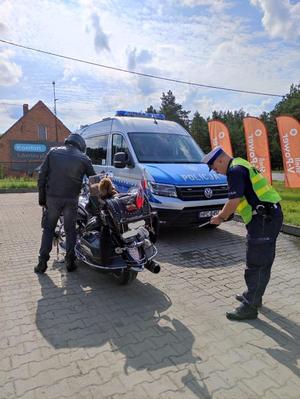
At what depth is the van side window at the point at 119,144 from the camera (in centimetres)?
812

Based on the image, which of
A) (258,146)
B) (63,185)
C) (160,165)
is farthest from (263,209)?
(258,146)

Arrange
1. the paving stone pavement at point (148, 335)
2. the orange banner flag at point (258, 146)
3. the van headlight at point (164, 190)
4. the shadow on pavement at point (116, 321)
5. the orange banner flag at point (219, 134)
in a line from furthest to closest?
the orange banner flag at point (219, 134) → the orange banner flag at point (258, 146) → the van headlight at point (164, 190) → the shadow on pavement at point (116, 321) → the paving stone pavement at point (148, 335)

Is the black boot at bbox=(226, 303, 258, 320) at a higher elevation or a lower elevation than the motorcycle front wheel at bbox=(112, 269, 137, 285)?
lower

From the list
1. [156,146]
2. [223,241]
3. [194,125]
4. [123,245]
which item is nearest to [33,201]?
[156,146]

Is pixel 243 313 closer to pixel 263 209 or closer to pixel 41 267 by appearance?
pixel 263 209

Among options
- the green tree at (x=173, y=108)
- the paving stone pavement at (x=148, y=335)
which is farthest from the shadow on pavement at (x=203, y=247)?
the green tree at (x=173, y=108)

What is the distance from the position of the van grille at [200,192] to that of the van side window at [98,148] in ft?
9.75

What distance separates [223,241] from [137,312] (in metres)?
3.55

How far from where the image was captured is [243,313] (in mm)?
3990

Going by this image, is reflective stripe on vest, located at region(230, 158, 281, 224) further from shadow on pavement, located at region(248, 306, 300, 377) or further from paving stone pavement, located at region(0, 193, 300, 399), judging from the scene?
paving stone pavement, located at region(0, 193, 300, 399)

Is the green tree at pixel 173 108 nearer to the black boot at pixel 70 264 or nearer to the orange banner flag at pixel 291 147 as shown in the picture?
the orange banner flag at pixel 291 147

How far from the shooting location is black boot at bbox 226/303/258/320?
3979 mm

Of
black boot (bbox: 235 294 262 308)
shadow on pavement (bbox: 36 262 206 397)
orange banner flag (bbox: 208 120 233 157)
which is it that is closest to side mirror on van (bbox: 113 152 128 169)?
shadow on pavement (bbox: 36 262 206 397)

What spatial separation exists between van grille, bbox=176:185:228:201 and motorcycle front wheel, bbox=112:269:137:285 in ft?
Result: 7.46
